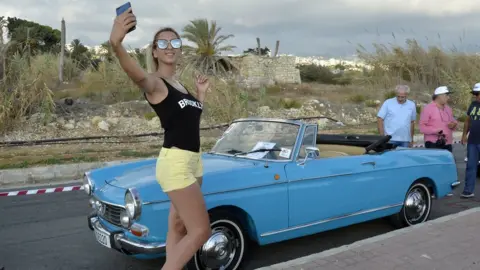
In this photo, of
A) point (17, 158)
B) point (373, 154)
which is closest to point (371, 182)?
point (373, 154)

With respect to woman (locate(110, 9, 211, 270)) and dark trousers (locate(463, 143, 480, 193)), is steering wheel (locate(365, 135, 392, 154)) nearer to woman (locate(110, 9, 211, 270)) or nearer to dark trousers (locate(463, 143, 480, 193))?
dark trousers (locate(463, 143, 480, 193))

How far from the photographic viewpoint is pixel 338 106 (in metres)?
22.7

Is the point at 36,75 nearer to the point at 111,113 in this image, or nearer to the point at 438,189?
the point at 111,113

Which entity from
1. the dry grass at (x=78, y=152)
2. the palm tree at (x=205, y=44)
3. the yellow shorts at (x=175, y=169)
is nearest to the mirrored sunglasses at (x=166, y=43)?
the yellow shorts at (x=175, y=169)

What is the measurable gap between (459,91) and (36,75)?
722 inches

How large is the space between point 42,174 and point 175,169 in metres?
7.47

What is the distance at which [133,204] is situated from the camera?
3723mm

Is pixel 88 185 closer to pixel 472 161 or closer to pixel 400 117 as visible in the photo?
pixel 400 117

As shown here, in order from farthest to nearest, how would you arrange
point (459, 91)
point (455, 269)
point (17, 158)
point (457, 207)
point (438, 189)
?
1. point (459, 91)
2. point (17, 158)
3. point (457, 207)
4. point (438, 189)
5. point (455, 269)

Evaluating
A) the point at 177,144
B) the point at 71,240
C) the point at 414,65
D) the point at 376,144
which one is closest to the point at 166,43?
the point at 177,144

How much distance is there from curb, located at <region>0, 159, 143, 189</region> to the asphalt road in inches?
83.1

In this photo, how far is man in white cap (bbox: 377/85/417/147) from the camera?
24.2 ft

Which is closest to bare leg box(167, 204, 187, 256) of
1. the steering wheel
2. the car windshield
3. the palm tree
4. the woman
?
the woman

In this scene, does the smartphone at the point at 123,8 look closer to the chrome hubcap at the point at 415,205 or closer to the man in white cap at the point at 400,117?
the chrome hubcap at the point at 415,205
